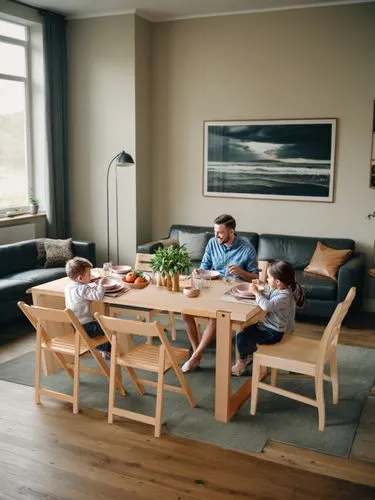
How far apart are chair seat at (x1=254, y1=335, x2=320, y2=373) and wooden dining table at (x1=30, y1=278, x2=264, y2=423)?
217 mm

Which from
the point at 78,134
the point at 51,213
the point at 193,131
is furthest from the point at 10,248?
the point at 193,131

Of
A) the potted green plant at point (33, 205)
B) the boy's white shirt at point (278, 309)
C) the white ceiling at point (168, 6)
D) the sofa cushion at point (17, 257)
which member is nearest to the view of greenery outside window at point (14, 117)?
the potted green plant at point (33, 205)

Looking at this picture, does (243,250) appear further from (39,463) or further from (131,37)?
(131,37)

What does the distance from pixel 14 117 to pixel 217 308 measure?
4.35 m

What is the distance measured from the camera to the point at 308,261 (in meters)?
6.32

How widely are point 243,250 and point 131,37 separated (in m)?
3.30

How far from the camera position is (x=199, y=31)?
686cm

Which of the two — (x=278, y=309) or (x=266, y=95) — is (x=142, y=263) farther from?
(x=266, y=95)

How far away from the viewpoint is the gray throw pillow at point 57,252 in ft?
21.4

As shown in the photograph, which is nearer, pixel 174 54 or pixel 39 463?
pixel 39 463

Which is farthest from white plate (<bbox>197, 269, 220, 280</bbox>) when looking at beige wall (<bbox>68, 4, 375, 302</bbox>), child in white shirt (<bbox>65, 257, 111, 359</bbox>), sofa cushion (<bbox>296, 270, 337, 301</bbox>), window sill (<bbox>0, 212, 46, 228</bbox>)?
window sill (<bbox>0, 212, 46, 228</bbox>)

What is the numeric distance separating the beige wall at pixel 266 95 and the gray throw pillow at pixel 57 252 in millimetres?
1307

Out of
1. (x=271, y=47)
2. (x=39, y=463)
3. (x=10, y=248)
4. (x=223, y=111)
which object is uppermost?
(x=271, y=47)

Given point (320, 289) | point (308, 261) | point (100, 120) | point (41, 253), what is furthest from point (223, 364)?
point (100, 120)
